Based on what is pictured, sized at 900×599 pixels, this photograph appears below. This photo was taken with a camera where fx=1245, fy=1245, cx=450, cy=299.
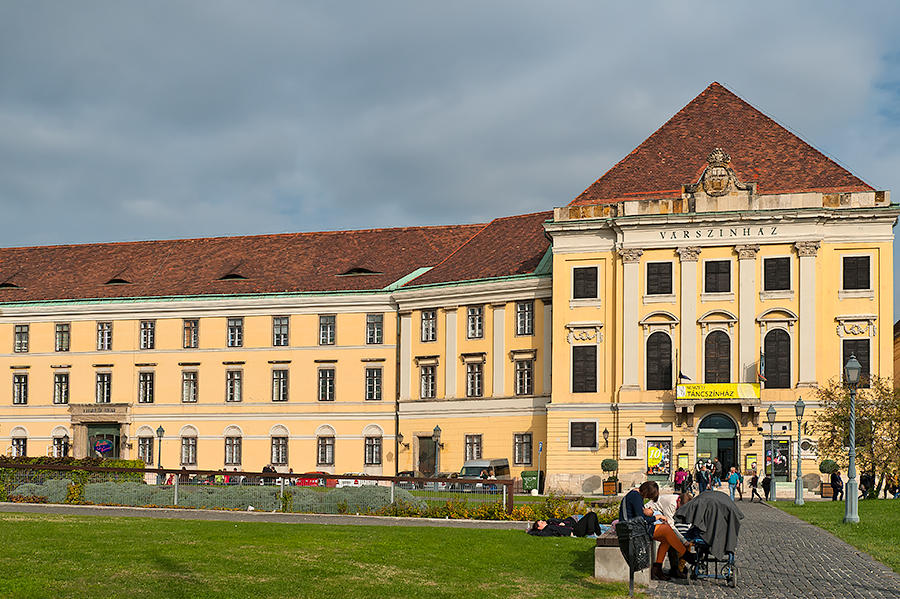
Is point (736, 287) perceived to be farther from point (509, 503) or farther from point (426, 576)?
point (426, 576)

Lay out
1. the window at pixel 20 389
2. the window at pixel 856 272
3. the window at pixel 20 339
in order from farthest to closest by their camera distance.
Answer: the window at pixel 20 339, the window at pixel 20 389, the window at pixel 856 272

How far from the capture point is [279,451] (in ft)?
235

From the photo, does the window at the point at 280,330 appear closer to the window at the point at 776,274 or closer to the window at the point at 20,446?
the window at the point at 20,446

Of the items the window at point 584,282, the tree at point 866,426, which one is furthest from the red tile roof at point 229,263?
the tree at point 866,426

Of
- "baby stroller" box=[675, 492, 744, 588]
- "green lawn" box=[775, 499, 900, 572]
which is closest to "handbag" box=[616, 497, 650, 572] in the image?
"baby stroller" box=[675, 492, 744, 588]

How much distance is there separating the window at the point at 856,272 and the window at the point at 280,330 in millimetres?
31232

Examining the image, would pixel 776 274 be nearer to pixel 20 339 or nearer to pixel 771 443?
pixel 771 443

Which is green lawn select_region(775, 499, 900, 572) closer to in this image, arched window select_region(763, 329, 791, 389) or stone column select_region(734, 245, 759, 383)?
arched window select_region(763, 329, 791, 389)

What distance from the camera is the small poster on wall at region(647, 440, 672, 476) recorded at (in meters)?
59.5

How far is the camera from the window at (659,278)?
6066 centimetres

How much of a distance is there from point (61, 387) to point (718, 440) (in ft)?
129

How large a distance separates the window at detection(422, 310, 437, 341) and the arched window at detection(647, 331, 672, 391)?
13.5 meters

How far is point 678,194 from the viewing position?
61.1m

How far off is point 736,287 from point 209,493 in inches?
1282
